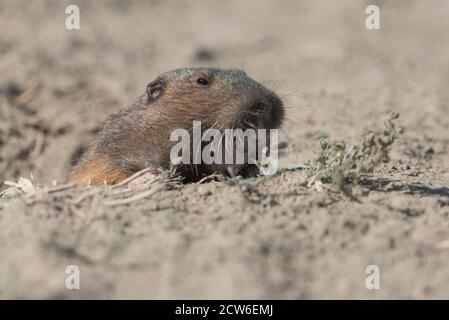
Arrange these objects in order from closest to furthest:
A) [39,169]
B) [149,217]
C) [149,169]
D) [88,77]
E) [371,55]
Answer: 1. [149,217]
2. [149,169]
3. [39,169]
4. [88,77]
5. [371,55]

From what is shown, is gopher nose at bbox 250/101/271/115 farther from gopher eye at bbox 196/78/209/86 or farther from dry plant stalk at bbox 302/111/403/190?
dry plant stalk at bbox 302/111/403/190

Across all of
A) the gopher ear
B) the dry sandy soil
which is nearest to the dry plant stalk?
the dry sandy soil

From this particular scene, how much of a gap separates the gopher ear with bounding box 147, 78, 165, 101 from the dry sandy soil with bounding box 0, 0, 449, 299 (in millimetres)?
1109

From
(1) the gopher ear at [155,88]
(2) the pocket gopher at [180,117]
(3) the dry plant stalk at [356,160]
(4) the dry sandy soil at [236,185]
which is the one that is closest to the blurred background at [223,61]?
(4) the dry sandy soil at [236,185]

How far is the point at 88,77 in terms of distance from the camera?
27.3 ft

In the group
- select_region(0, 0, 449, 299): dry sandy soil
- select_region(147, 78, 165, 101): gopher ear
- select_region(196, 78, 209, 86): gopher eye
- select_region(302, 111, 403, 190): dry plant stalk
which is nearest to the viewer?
select_region(0, 0, 449, 299): dry sandy soil

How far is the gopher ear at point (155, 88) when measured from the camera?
502cm

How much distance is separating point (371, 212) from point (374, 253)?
1.25ft

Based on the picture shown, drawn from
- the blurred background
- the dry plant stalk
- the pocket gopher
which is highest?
the blurred background

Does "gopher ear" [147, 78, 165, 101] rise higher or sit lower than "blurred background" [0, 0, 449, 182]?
lower

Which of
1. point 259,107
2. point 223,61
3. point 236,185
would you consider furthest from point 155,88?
point 223,61

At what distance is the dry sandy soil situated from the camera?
3059 mm
